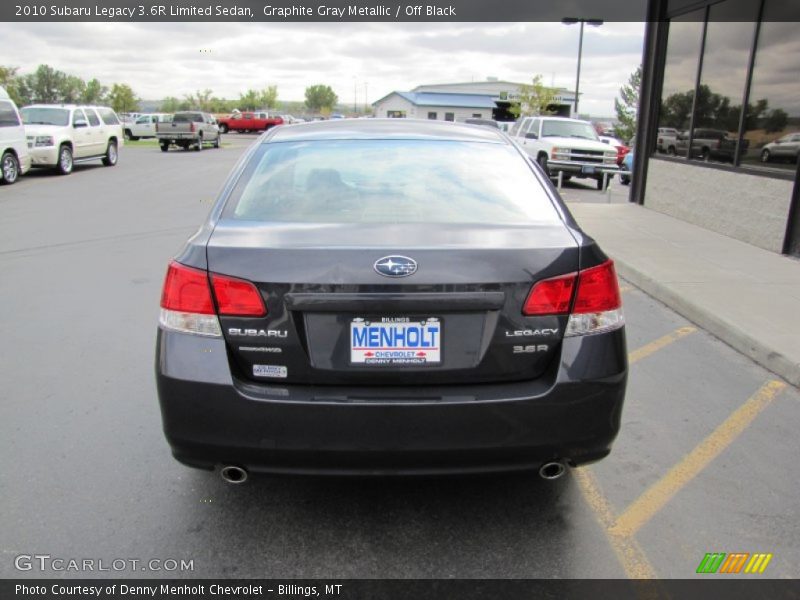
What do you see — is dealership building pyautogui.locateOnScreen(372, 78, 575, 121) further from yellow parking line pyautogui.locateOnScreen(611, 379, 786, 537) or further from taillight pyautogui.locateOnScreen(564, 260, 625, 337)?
taillight pyautogui.locateOnScreen(564, 260, 625, 337)

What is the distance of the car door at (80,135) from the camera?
1955 centimetres

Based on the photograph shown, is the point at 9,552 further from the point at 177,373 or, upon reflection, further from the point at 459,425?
the point at 459,425

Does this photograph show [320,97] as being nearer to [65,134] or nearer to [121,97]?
[121,97]

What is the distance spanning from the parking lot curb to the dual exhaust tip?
2.89 meters

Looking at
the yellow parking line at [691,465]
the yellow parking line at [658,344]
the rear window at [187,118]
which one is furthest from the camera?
the rear window at [187,118]

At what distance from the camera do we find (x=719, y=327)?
5.62 meters

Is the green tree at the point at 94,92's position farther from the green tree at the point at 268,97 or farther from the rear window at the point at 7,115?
the rear window at the point at 7,115

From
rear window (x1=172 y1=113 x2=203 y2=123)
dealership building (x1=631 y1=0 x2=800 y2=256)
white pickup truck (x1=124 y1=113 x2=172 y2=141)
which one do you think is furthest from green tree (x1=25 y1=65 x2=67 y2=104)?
dealership building (x1=631 y1=0 x2=800 y2=256)

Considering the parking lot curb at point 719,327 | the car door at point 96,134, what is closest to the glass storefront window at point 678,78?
the parking lot curb at point 719,327

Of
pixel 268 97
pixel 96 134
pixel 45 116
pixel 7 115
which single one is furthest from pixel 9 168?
pixel 268 97

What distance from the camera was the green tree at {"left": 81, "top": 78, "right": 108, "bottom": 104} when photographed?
89438mm

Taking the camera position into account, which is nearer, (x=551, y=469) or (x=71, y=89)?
(x=551, y=469)

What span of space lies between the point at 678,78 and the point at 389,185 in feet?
35.3
